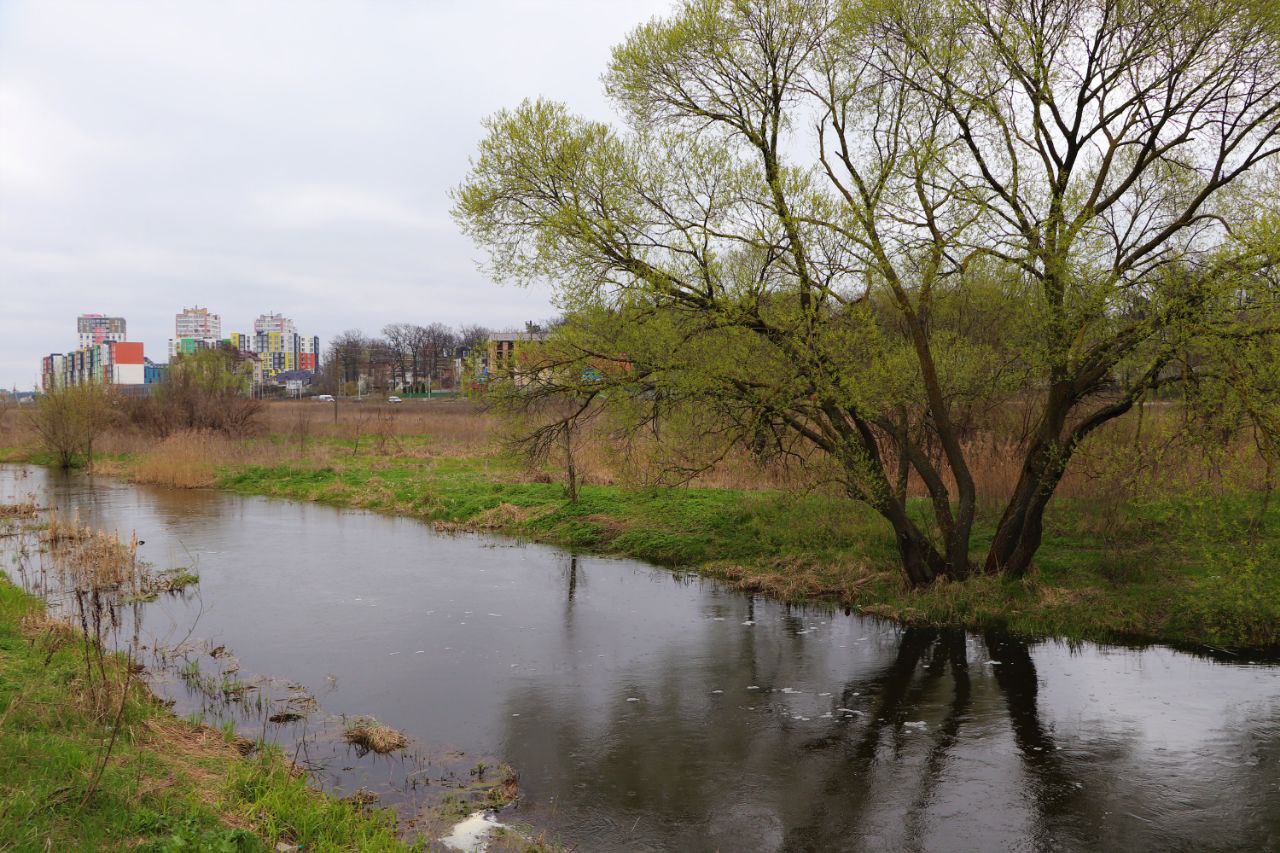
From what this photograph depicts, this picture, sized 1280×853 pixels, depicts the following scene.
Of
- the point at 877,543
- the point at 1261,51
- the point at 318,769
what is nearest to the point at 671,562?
the point at 877,543

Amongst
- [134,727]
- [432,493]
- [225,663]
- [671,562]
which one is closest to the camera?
[134,727]

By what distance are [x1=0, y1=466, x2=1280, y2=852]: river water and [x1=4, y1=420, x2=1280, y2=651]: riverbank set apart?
67 centimetres

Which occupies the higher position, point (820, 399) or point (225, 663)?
point (820, 399)

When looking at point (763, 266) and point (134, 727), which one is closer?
point (134, 727)

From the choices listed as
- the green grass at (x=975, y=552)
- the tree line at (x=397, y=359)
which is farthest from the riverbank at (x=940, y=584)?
the tree line at (x=397, y=359)

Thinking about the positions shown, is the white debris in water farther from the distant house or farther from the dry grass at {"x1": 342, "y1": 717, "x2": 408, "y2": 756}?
the distant house

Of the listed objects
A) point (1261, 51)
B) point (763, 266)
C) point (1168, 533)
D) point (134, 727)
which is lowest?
point (134, 727)

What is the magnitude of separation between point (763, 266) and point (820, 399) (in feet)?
6.82

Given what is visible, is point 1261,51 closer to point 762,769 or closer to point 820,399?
point 820,399

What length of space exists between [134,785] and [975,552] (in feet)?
41.5

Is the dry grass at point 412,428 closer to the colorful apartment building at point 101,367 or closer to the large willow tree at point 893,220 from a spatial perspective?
the colorful apartment building at point 101,367

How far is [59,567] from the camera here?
14547 millimetres

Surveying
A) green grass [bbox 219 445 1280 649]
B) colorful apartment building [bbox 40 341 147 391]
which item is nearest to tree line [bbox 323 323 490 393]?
colorful apartment building [bbox 40 341 147 391]

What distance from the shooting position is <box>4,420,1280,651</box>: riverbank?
37.6ft
